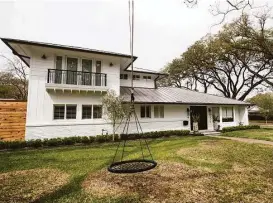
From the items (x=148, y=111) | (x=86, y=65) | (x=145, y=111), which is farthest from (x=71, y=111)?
(x=148, y=111)

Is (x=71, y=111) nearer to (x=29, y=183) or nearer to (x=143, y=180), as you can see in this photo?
(x=29, y=183)

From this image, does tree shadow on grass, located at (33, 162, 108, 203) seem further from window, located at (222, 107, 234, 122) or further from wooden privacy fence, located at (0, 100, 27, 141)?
window, located at (222, 107, 234, 122)

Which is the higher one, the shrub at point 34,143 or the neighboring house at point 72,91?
the neighboring house at point 72,91

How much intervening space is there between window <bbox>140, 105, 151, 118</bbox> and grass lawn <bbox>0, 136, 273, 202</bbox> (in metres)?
7.95

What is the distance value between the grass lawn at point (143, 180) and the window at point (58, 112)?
4403mm

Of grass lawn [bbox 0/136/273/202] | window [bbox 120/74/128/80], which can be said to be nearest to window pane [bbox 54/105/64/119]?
grass lawn [bbox 0/136/273/202]

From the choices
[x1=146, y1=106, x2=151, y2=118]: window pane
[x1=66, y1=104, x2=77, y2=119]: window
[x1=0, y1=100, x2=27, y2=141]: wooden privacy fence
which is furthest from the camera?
[x1=146, y1=106, x2=151, y2=118]: window pane

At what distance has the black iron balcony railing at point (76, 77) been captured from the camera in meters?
12.5

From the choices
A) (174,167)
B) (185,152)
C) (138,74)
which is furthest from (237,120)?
(174,167)

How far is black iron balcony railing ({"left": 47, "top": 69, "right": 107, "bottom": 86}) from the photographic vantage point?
12531mm

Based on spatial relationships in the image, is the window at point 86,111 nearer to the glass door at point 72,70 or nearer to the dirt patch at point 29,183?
the glass door at point 72,70

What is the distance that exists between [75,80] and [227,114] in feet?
56.0

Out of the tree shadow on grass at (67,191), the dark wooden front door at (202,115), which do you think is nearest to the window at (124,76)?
the dark wooden front door at (202,115)

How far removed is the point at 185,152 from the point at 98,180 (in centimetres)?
524
